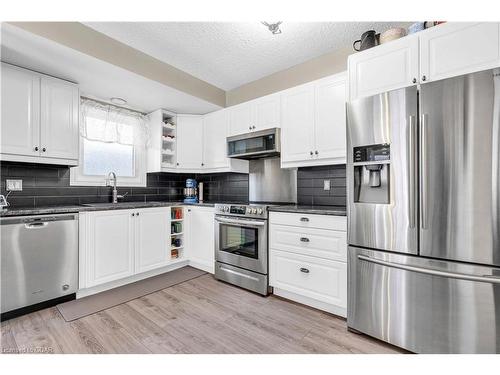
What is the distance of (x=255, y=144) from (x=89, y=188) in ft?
7.19

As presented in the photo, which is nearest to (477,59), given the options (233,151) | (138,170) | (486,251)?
(486,251)

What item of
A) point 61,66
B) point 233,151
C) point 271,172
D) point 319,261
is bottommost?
point 319,261

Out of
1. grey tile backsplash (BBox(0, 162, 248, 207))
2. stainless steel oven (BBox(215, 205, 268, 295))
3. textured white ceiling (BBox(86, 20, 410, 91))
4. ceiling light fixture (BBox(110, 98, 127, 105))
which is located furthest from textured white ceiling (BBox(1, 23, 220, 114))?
stainless steel oven (BBox(215, 205, 268, 295))

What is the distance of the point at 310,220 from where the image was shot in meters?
2.18

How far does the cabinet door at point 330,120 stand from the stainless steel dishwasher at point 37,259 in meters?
2.58

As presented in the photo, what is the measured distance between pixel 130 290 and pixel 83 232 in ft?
2.67

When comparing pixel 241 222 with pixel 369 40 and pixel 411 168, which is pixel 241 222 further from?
pixel 369 40

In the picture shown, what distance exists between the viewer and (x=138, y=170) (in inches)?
138

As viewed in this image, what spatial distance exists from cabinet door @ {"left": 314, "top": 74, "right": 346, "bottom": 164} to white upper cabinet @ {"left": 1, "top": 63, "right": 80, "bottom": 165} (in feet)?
8.54

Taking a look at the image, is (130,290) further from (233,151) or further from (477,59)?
(477,59)

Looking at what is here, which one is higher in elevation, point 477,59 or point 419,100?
point 477,59

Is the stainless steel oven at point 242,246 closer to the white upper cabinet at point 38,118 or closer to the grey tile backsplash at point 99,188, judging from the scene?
the grey tile backsplash at point 99,188

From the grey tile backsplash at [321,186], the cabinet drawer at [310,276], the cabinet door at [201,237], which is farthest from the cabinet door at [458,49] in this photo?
the cabinet door at [201,237]

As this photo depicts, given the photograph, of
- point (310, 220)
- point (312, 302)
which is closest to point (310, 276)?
point (312, 302)
